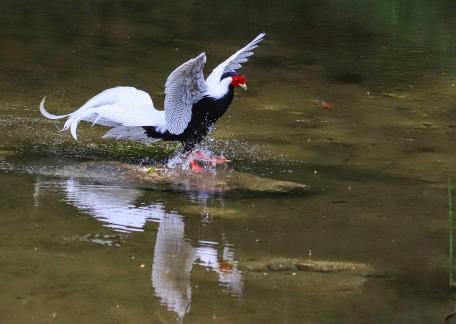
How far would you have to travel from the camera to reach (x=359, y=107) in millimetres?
8406

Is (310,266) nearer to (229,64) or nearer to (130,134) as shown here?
(130,134)

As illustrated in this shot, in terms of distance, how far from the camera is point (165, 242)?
500cm

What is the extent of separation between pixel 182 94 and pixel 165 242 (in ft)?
5.32

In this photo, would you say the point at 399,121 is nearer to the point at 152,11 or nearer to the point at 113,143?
the point at 113,143

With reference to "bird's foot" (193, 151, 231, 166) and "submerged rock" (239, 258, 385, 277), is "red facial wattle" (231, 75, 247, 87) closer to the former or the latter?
"bird's foot" (193, 151, 231, 166)

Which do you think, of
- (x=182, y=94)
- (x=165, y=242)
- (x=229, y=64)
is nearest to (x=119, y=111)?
(x=182, y=94)

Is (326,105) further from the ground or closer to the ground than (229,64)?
closer to the ground

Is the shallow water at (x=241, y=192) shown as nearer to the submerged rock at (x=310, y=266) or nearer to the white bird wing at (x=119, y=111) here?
the submerged rock at (x=310, y=266)

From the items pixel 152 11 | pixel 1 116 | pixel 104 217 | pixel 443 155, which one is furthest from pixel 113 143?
pixel 152 11

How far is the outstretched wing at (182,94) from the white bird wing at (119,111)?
0.09 m

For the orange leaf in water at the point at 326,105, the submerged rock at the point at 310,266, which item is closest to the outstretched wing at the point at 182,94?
the submerged rock at the point at 310,266

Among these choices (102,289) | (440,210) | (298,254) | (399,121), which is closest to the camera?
(102,289)

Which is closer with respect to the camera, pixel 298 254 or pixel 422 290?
pixel 422 290

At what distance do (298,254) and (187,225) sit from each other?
67 cm
